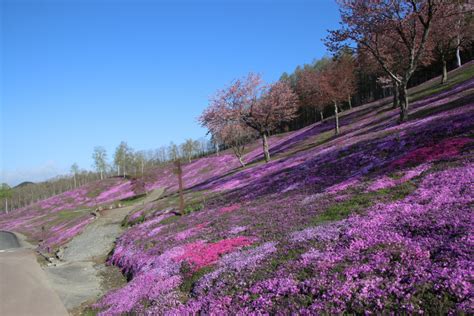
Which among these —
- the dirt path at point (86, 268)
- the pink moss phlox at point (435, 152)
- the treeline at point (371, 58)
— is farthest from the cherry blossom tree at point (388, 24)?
the dirt path at point (86, 268)

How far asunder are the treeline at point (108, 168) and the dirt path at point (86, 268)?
79672mm

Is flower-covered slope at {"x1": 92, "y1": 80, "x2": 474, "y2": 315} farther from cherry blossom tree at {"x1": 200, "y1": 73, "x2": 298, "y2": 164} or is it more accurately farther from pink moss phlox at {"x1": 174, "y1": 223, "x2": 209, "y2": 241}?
cherry blossom tree at {"x1": 200, "y1": 73, "x2": 298, "y2": 164}

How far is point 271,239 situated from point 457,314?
7774 mm

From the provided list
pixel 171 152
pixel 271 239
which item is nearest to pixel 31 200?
pixel 171 152

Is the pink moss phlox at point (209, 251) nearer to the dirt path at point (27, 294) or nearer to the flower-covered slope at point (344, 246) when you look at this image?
the flower-covered slope at point (344, 246)

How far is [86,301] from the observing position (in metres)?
17.0

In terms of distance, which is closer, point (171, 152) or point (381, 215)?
point (381, 215)

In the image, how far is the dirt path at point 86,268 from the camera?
1838 centimetres

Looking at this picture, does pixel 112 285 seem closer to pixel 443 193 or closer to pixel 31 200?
pixel 443 193

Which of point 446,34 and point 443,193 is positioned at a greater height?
point 446,34

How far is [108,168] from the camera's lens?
142 metres

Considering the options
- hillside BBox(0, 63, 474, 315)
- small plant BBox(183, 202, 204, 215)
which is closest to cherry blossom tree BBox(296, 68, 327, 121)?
hillside BBox(0, 63, 474, 315)

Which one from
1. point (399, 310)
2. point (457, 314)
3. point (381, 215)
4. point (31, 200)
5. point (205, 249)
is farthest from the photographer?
point (31, 200)

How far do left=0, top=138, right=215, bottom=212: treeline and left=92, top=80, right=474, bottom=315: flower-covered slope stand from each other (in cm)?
10355
